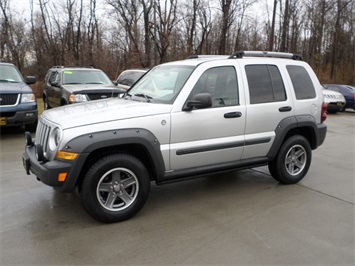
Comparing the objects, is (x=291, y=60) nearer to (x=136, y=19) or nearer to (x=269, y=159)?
(x=269, y=159)

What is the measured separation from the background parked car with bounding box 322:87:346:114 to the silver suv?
1245 centimetres

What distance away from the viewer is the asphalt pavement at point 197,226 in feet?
10.2

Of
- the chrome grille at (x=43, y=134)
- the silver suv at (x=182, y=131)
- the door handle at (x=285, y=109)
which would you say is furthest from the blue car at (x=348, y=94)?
the chrome grille at (x=43, y=134)

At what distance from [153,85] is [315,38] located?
36949 millimetres

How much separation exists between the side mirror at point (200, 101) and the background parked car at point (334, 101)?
1431 centimetres

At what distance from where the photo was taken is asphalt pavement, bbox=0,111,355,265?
311cm

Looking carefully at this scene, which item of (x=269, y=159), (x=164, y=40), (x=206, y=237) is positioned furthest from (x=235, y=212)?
(x=164, y=40)

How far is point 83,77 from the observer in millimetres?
10367

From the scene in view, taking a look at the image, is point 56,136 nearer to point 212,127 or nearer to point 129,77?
point 212,127

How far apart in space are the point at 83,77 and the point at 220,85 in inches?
276

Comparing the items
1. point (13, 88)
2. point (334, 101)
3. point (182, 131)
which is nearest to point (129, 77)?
point (13, 88)

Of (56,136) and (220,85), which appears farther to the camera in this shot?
(220,85)

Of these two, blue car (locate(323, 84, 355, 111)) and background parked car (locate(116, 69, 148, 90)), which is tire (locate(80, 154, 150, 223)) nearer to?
background parked car (locate(116, 69, 148, 90))

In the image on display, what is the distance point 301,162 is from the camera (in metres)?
5.24
